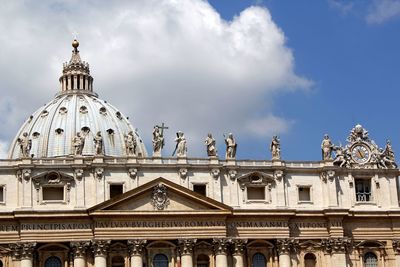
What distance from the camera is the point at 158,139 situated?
8862 cm

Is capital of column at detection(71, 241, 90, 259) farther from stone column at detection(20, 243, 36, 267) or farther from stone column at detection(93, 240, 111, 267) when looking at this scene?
stone column at detection(20, 243, 36, 267)

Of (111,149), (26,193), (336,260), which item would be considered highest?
(111,149)

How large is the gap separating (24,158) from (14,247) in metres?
7.77

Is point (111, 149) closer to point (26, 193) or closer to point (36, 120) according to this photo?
point (36, 120)

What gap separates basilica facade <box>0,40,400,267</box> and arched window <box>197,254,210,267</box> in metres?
0.12

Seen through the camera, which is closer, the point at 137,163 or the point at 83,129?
the point at 137,163

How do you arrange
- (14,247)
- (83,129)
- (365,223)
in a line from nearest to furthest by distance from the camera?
(14,247) < (365,223) < (83,129)

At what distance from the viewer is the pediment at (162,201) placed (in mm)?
85625

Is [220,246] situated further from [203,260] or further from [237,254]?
[203,260]

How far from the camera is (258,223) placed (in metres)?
88.4

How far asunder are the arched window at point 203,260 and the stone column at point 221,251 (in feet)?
4.06

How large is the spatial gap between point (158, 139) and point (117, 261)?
449 inches

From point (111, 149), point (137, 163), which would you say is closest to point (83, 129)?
point (111, 149)

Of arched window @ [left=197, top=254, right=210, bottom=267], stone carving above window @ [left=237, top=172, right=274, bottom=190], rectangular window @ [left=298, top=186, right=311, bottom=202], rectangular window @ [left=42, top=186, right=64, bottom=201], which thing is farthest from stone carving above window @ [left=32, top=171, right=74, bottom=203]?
rectangular window @ [left=298, top=186, right=311, bottom=202]
